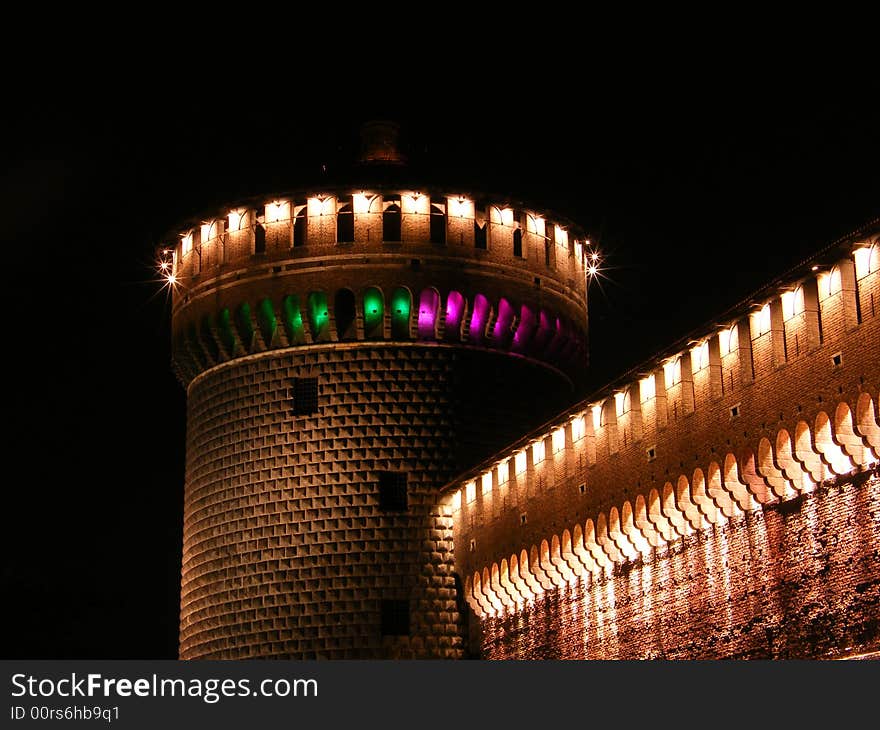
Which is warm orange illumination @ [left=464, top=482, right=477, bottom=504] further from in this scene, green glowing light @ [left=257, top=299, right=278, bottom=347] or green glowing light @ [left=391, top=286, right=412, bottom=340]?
green glowing light @ [left=257, top=299, right=278, bottom=347]

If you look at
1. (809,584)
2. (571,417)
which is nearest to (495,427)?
(571,417)

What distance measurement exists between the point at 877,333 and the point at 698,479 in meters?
6.39

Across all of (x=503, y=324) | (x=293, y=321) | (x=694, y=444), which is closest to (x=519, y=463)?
(x=503, y=324)

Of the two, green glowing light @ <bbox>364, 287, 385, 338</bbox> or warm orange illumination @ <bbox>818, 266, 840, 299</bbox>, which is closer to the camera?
warm orange illumination @ <bbox>818, 266, 840, 299</bbox>

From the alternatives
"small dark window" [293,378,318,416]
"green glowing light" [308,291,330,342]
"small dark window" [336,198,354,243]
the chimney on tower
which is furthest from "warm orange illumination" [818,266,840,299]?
the chimney on tower

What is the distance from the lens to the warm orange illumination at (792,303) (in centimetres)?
3225

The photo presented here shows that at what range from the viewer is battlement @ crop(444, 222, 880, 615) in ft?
101

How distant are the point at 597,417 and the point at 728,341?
18.8ft

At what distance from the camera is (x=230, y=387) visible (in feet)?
158

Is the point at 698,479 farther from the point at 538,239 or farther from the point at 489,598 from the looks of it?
the point at 538,239

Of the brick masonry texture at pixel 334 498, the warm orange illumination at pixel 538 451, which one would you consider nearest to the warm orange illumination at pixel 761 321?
the warm orange illumination at pixel 538 451

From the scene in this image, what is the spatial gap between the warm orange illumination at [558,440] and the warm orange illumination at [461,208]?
29.6 ft

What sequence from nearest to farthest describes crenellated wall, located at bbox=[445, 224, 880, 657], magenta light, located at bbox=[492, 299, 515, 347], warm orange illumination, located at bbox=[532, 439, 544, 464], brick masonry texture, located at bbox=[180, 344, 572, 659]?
crenellated wall, located at bbox=[445, 224, 880, 657], warm orange illumination, located at bbox=[532, 439, 544, 464], brick masonry texture, located at bbox=[180, 344, 572, 659], magenta light, located at bbox=[492, 299, 515, 347]

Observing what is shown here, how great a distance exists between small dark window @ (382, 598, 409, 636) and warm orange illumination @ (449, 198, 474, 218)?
1046 cm
